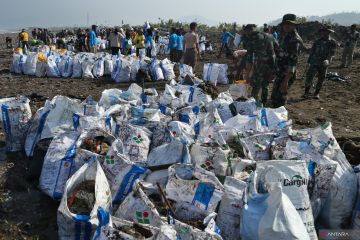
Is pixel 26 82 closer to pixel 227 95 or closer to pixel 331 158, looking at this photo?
pixel 227 95

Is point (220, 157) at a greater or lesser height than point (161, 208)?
greater

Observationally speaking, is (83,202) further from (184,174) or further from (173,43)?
(173,43)

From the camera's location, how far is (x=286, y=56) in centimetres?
540

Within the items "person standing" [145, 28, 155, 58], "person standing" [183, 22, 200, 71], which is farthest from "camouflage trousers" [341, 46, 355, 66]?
"person standing" [145, 28, 155, 58]

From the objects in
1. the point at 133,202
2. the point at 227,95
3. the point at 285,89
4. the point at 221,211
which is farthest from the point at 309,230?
the point at 285,89

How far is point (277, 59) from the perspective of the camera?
18.3 ft

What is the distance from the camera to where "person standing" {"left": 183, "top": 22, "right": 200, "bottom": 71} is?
8.52 m

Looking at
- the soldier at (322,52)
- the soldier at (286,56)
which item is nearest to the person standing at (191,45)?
the soldier at (322,52)

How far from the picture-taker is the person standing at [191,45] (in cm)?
852

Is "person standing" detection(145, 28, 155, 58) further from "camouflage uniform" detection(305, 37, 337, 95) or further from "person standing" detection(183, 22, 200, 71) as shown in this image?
"camouflage uniform" detection(305, 37, 337, 95)

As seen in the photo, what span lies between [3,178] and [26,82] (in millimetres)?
5835

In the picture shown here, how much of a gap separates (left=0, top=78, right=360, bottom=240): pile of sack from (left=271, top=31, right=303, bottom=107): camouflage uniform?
173 cm

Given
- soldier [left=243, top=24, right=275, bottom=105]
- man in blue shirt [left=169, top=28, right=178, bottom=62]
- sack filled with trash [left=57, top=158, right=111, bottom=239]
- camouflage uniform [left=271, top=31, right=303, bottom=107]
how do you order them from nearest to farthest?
sack filled with trash [left=57, top=158, right=111, bottom=239]
camouflage uniform [left=271, top=31, right=303, bottom=107]
soldier [left=243, top=24, right=275, bottom=105]
man in blue shirt [left=169, top=28, right=178, bottom=62]

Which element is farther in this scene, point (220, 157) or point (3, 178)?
point (3, 178)
